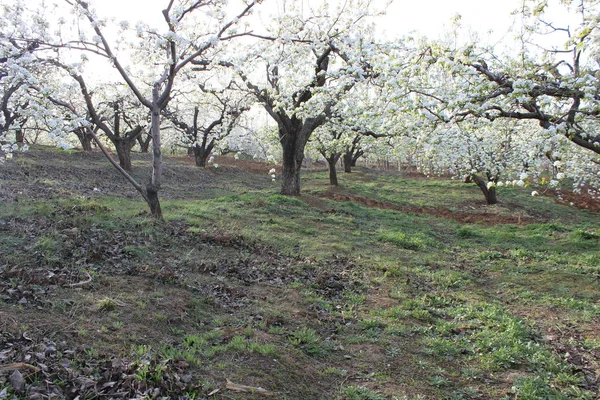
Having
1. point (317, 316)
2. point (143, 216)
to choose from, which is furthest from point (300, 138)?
point (317, 316)

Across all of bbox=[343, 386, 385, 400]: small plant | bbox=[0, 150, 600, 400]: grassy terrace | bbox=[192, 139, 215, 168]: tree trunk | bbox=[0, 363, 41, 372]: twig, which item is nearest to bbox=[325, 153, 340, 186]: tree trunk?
bbox=[192, 139, 215, 168]: tree trunk

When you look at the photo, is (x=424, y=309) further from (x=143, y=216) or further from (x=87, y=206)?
(x=87, y=206)

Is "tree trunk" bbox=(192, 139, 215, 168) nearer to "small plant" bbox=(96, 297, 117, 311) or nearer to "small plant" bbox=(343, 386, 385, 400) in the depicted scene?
"small plant" bbox=(96, 297, 117, 311)

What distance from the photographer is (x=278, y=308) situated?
7277 millimetres

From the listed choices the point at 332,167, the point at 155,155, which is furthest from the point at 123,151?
the point at 155,155

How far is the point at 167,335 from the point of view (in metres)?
5.86

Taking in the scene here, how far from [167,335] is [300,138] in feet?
44.0

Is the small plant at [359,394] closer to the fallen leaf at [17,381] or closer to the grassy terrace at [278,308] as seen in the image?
the grassy terrace at [278,308]

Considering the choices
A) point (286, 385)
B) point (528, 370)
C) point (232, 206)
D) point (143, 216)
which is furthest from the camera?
point (232, 206)

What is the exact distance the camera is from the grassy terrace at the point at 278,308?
4.93 metres

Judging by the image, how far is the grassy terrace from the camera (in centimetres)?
493

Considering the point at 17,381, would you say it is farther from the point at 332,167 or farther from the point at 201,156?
the point at 201,156

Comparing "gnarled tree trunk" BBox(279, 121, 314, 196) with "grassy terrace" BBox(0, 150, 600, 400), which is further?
"gnarled tree trunk" BBox(279, 121, 314, 196)

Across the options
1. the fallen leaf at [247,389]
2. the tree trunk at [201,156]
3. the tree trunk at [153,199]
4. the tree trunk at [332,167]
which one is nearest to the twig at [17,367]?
the fallen leaf at [247,389]
